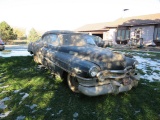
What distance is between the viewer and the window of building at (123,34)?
24725 millimetres

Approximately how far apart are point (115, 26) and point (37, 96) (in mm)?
23423

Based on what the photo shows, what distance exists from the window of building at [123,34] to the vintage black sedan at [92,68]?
2066 centimetres

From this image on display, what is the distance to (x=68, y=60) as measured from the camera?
452 centimetres

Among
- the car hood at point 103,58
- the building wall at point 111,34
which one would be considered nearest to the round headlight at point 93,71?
the car hood at point 103,58

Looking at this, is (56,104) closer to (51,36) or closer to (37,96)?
(37,96)

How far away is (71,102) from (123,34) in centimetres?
2280

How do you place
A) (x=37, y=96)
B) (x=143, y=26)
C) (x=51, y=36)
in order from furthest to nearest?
(x=143, y=26)
(x=51, y=36)
(x=37, y=96)

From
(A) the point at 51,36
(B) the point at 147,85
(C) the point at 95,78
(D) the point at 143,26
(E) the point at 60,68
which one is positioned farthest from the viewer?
(D) the point at 143,26

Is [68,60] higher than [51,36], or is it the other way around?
[51,36]

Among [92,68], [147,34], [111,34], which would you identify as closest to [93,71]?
[92,68]

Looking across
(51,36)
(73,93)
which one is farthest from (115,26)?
(73,93)

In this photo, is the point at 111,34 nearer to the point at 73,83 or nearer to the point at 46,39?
the point at 46,39

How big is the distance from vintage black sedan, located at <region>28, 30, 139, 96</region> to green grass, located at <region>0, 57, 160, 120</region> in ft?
1.06

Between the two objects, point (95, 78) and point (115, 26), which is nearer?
point (95, 78)
